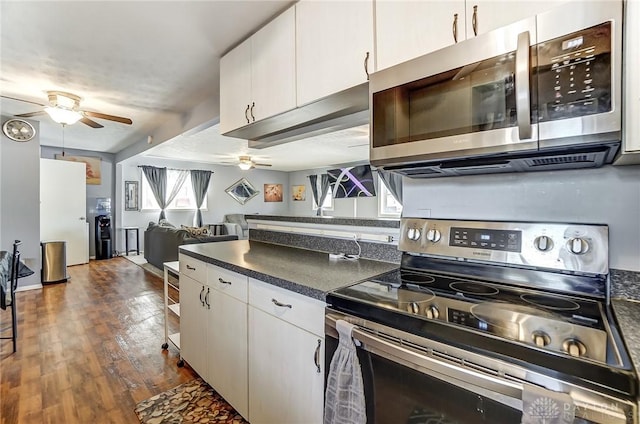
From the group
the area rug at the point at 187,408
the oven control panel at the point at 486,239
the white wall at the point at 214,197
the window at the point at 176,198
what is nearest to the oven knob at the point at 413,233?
the oven control panel at the point at 486,239

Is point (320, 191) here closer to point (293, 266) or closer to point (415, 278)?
point (293, 266)

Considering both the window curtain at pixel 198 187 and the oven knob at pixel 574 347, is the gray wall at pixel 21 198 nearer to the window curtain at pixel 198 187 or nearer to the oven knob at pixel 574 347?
the window curtain at pixel 198 187

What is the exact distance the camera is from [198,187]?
7.82 meters

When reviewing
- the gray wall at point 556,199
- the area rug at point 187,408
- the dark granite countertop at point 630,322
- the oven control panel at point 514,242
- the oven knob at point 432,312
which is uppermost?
the gray wall at point 556,199

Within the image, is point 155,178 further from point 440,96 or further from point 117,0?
point 440,96

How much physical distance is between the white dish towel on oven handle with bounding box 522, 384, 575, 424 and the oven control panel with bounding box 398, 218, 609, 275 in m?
0.59

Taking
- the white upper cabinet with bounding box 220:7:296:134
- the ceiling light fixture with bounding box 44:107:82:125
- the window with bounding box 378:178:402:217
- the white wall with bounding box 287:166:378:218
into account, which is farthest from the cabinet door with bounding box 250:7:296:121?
the white wall with bounding box 287:166:378:218

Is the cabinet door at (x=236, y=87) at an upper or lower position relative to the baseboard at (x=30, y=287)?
upper

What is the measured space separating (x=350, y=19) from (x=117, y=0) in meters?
1.34

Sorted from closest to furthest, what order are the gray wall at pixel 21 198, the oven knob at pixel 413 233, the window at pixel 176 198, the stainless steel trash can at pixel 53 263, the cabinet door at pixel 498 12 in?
the cabinet door at pixel 498 12 < the oven knob at pixel 413 233 < the gray wall at pixel 21 198 < the stainless steel trash can at pixel 53 263 < the window at pixel 176 198

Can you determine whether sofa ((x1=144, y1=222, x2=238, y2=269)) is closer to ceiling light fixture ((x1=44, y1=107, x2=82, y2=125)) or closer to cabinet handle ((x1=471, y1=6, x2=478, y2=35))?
ceiling light fixture ((x1=44, y1=107, x2=82, y2=125))

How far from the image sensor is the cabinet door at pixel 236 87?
193 centimetres

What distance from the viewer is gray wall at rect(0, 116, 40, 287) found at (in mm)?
3992

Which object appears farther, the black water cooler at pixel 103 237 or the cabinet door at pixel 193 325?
the black water cooler at pixel 103 237
